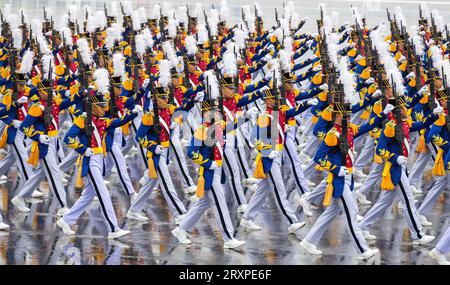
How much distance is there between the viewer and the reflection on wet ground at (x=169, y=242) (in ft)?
34.5

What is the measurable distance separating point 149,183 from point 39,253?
177 centimetres

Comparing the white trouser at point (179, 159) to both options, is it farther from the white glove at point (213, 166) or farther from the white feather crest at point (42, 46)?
the white feather crest at point (42, 46)

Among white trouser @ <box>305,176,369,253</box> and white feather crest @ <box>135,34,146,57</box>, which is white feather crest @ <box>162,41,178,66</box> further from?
white trouser @ <box>305,176,369,253</box>

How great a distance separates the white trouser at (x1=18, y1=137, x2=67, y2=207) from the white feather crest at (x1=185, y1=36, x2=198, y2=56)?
391cm

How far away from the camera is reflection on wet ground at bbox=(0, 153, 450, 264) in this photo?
10508mm

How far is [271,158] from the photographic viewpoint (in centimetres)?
1126

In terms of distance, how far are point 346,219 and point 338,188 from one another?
0.32m

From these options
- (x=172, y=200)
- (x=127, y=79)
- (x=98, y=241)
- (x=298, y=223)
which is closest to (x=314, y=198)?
(x=298, y=223)

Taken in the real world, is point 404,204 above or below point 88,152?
below

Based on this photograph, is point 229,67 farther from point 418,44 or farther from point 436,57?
point 418,44

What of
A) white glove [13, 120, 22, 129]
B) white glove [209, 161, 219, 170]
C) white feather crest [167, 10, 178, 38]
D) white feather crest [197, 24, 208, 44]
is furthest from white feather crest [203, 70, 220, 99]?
white feather crest [167, 10, 178, 38]

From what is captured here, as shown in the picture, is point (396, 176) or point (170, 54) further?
point (170, 54)

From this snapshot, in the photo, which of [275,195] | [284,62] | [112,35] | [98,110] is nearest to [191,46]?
[112,35]

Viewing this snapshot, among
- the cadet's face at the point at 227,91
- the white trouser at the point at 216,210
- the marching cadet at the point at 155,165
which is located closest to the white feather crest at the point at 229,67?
the cadet's face at the point at 227,91
